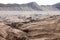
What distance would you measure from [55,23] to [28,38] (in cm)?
285

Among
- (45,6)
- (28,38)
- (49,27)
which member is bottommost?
(28,38)

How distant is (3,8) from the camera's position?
94500mm

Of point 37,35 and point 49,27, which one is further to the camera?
point 49,27

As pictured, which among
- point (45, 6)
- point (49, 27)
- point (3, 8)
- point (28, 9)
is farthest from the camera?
point (45, 6)

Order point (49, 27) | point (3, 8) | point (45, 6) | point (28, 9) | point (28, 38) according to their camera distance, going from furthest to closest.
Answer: point (45, 6) → point (28, 9) → point (3, 8) → point (49, 27) → point (28, 38)

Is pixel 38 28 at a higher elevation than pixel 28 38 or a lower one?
higher

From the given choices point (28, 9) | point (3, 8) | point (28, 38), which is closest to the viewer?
point (28, 38)

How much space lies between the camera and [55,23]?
1462cm

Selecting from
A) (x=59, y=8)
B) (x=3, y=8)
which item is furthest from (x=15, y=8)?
(x=59, y=8)

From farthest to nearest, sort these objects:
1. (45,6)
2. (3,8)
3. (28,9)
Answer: (45,6), (28,9), (3,8)

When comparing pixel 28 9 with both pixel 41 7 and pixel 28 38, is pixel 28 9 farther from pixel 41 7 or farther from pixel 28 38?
pixel 28 38

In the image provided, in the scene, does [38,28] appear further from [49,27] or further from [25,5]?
[25,5]

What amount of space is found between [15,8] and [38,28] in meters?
84.1

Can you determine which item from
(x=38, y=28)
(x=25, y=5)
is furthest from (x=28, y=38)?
(x=25, y=5)
